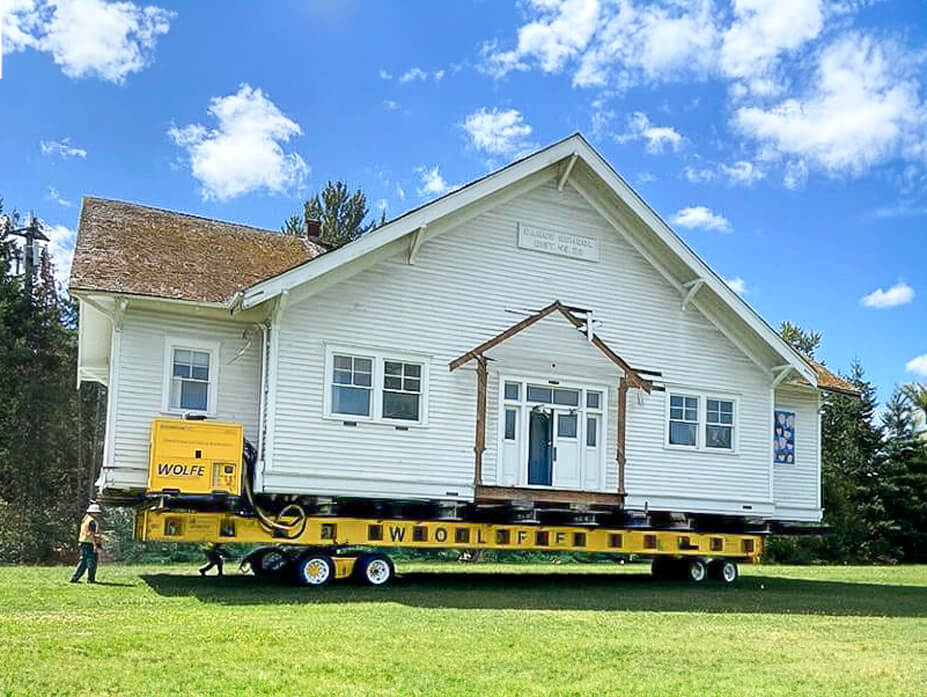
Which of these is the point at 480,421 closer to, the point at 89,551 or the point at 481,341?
the point at 481,341

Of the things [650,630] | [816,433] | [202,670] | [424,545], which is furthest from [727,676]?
[816,433]

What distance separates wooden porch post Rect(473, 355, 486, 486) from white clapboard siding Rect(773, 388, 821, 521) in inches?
336

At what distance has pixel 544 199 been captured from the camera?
22.2m

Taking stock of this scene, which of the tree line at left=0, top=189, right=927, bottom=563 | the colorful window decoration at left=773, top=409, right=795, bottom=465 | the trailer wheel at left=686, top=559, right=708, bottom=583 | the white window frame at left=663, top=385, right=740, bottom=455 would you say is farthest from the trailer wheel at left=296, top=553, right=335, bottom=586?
the tree line at left=0, top=189, right=927, bottom=563

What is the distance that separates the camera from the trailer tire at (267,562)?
807 inches

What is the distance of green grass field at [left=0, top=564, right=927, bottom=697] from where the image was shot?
954 cm

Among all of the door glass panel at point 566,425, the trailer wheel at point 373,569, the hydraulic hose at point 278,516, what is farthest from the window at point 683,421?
the hydraulic hose at point 278,516

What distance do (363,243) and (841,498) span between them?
33.0 metres

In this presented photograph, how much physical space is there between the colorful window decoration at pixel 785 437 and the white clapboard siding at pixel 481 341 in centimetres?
187

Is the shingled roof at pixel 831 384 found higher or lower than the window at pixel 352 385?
higher

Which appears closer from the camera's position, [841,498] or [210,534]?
[210,534]

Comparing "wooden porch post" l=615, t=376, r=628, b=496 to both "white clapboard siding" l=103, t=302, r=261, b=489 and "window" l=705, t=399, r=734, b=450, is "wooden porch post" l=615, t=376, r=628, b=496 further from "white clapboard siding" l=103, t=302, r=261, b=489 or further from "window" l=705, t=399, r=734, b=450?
"white clapboard siding" l=103, t=302, r=261, b=489

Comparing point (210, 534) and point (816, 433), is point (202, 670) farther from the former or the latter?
point (816, 433)

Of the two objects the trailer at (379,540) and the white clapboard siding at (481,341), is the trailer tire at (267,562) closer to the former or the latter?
the trailer at (379,540)
